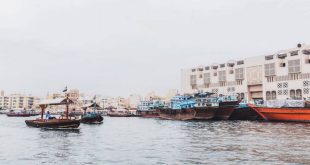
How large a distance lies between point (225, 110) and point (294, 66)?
63.2ft

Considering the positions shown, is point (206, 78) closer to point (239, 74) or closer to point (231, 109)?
point (239, 74)

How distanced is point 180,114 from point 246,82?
68.7 feet

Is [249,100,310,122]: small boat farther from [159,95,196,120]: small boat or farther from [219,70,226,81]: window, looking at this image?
[219,70,226,81]: window

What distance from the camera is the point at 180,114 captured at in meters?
71.1

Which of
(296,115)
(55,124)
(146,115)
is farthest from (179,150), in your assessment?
(146,115)

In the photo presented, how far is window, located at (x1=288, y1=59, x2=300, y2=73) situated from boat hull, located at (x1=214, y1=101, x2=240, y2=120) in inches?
679

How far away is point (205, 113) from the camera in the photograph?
65062 mm

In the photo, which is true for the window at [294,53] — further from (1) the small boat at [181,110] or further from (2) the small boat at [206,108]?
(1) the small boat at [181,110]

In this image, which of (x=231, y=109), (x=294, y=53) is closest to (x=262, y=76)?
(x=294, y=53)

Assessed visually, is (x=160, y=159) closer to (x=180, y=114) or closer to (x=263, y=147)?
(x=263, y=147)

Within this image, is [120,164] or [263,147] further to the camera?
[263,147]

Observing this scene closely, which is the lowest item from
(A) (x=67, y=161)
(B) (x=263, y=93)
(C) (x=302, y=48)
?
(A) (x=67, y=161)

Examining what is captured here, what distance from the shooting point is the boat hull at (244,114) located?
65062mm

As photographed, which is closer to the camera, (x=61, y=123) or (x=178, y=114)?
(x=61, y=123)
